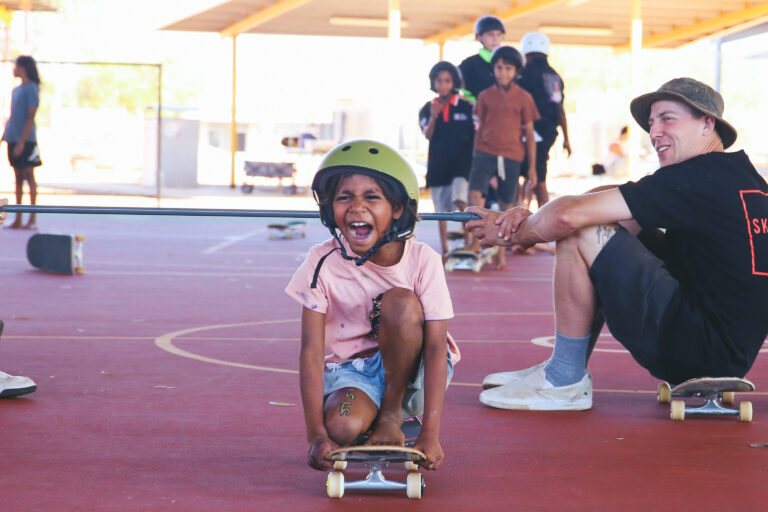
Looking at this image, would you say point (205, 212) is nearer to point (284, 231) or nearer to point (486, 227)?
point (486, 227)

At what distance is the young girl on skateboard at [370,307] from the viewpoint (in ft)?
11.7

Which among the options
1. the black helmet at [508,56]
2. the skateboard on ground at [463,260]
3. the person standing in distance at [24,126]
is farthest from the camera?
the person standing in distance at [24,126]

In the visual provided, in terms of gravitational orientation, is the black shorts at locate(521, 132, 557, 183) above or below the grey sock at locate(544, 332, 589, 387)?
above

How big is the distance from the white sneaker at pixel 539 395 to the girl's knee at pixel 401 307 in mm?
1376

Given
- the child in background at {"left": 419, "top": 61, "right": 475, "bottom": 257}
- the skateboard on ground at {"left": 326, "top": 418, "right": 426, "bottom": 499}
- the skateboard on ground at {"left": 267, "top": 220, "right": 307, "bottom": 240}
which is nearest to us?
the skateboard on ground at {"left": 326, "top": 418, "right": 426, "bottom": 499}

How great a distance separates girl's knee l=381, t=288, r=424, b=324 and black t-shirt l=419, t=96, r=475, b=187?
7652 mm

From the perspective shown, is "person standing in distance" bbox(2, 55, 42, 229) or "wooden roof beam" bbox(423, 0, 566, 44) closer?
"person standing in distance" bbox(2, 55, 42, 229)

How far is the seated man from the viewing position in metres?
4.28

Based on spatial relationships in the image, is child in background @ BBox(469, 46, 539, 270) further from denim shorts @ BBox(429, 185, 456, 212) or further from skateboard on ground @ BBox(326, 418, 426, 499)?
skateboard on ground @ BBox(326, 418, 426, 499)

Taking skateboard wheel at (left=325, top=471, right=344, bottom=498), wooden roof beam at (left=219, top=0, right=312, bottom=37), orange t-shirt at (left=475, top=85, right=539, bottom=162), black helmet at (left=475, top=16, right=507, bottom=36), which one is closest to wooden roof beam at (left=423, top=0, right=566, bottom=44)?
wooden roof beam at (left=219, top=0, right=312, bottom=37)

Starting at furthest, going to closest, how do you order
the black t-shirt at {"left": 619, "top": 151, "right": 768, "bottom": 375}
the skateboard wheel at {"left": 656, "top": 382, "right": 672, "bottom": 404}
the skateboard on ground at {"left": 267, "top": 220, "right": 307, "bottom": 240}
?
the skateboard on ground at {"left": 267, "top": 220, "right": 307, "bottom": 240} → the skateboard wheel at {"left": 656, "top": 382, "right": 672, "bottom": 404} → the black t-shirt at {"left": 619, "top": 151, "right": 768, "bottom": 375}

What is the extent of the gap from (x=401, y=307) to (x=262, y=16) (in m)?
20.6

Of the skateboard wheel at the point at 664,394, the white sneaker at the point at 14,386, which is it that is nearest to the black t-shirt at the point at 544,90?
the skateboard wheel at the point at 664,394

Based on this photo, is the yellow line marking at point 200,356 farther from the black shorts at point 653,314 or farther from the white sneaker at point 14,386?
the black shorts at point 653,314
